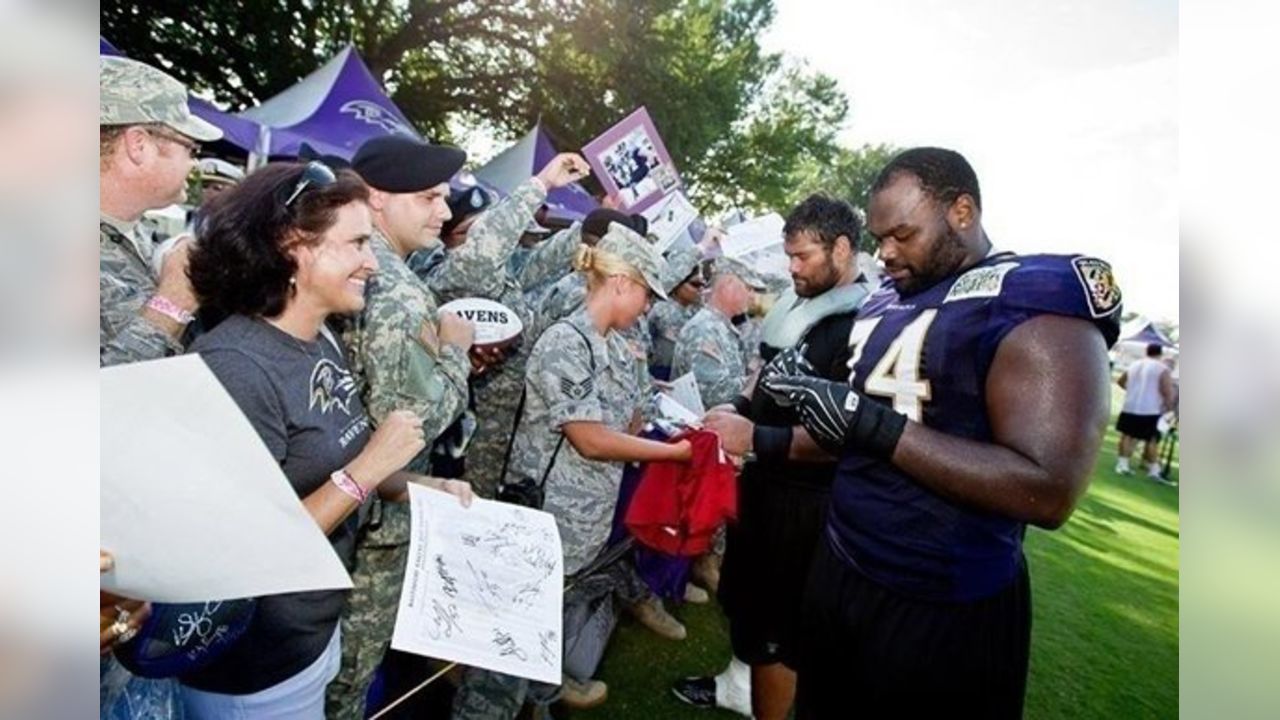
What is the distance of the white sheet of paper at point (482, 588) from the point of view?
1510 mm

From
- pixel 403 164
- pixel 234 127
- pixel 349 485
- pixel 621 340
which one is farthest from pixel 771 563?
pixel 234 127

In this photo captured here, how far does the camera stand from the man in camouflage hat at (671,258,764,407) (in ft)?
15.3

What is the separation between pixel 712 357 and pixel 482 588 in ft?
10.5

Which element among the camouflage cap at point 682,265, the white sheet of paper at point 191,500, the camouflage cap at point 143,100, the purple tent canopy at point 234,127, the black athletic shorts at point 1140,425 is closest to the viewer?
the white sheet of paper at point 191,500

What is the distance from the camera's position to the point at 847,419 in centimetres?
175

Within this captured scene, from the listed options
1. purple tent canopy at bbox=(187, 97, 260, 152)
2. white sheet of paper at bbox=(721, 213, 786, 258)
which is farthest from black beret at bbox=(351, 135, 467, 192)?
purple tent canopy at bbox=(187, 97, 260, 152)

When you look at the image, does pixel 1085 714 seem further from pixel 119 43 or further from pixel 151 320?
pixel 119 43

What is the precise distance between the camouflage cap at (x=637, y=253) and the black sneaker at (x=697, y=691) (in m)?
2.15

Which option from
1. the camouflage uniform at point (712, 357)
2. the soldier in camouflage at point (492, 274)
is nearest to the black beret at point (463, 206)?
the soldier in camouflage at point (492, 274)

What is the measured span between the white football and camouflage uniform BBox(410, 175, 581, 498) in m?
0.14

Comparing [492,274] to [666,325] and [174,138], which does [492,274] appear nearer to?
[174,138]

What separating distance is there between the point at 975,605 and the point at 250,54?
19.1 meters

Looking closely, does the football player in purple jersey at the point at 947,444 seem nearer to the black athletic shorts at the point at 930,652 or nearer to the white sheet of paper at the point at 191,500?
the black athletic shorts at the point at 930,652

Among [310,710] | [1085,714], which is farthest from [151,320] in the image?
[1085,714]
